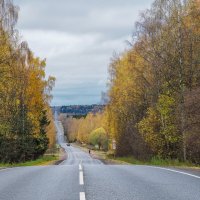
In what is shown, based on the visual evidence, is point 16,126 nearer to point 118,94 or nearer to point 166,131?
point 118,94

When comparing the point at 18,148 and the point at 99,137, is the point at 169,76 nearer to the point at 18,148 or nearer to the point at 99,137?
the point at 18,148

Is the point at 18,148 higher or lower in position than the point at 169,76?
lower

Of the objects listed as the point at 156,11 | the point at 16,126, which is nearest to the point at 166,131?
the point at 156,11

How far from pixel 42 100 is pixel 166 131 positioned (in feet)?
60.4

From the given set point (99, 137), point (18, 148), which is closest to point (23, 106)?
point (18, 148)

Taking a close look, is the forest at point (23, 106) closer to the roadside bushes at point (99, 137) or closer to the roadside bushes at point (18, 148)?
the roadside bushes at point (18, 148)

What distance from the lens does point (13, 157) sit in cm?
4141

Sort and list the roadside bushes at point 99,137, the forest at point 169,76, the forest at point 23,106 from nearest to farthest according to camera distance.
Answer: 1. the forest at point 169,76
2. the forest at point 23,106
3. the roadside bushes at point 99,137

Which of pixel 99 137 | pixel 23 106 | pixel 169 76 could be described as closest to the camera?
pixel 169 76

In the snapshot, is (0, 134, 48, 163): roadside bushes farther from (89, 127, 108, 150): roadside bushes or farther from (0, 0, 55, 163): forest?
(89, 127, 108, 150): roadside bushes

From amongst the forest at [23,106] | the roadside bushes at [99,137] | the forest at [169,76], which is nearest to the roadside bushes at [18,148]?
the forest at [23,106]

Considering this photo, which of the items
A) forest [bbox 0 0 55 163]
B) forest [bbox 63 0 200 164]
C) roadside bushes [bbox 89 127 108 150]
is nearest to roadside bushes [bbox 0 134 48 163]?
forest [bbox 0 0 55 163]

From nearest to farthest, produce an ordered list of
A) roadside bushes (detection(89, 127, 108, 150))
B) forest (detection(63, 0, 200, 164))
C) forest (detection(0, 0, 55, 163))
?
1. forest (detection(63, 0, 200, 164))
2. forest (detection(0, 0, 55, 163))
3. roadside bushes (detection(89, 127, 108, 150))

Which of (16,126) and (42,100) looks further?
(42,100)
